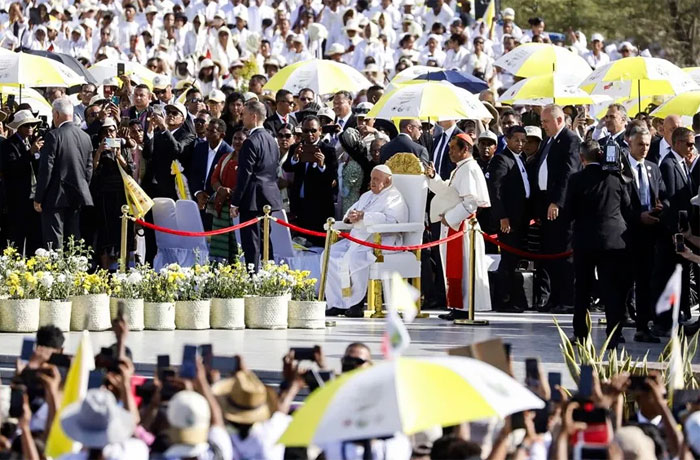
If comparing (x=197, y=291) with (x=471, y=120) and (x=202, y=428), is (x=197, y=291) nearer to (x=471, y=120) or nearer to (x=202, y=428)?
(x=471, y=120)

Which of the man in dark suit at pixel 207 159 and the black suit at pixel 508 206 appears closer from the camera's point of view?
the black suit at pixel 508 206

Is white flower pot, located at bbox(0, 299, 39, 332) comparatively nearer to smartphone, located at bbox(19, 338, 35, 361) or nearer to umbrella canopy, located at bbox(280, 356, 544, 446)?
smartphone, located at bbox(19, 338, 35, 361)

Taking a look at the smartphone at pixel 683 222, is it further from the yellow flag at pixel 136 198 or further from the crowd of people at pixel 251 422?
the yellow flag at pixel 136 198

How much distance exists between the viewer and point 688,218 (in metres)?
15.0

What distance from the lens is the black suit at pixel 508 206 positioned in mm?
18891

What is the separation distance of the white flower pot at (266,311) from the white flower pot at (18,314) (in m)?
2.04

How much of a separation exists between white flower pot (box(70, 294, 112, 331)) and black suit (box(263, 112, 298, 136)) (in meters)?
5.45

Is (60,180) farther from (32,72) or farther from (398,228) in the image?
(32,72)

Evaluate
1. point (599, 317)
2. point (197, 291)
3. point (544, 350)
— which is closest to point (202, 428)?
point (544, 350)

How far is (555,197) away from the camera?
18.2m

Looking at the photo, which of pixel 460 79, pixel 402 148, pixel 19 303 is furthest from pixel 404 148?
pixel 460 79

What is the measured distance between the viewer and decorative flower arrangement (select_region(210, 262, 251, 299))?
55.0 ft

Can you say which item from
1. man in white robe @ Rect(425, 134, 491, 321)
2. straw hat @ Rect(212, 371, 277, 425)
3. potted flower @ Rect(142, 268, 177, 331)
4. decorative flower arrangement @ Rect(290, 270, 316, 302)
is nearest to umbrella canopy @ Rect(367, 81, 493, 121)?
man in white robe @ Rect(425, 134, 491, 321)

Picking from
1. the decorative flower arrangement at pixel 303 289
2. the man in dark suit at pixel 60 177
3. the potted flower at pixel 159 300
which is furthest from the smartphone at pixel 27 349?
the man in dark suit at pixel 60 177
